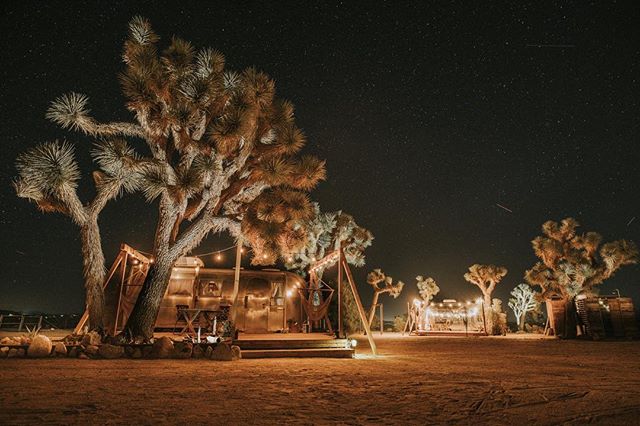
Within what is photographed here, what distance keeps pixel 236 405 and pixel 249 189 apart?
25.5 ft

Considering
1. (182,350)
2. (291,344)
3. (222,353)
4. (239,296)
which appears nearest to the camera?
(222,353)

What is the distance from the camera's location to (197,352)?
341 inches

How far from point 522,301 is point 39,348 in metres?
34.0

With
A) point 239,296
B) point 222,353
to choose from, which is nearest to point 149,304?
point 222,353

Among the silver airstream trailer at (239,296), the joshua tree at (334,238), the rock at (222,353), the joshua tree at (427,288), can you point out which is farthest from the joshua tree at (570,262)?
the rock at (222,353)

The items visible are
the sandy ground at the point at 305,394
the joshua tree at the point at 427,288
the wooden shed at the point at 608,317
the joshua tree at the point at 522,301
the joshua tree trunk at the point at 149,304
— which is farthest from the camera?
the joshua tree at the point at 522,301

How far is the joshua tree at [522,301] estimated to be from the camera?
31.6 meters

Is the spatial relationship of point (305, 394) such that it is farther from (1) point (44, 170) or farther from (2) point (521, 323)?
(2) point (521, 323)

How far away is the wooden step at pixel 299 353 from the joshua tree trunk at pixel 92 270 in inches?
159

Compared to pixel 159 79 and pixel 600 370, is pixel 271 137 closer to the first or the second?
pixel 159 79

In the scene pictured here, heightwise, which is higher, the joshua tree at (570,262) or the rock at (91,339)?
the joshua tree at (570,262)

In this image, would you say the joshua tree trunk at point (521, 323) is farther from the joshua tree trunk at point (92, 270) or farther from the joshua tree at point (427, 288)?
the joshua tree trunk at point (92, 270)

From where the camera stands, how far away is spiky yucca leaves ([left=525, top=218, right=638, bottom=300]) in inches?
822

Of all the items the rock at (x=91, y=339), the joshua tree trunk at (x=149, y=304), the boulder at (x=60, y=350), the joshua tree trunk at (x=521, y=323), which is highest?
the joshua tree trunk at (x=149, y=304)
